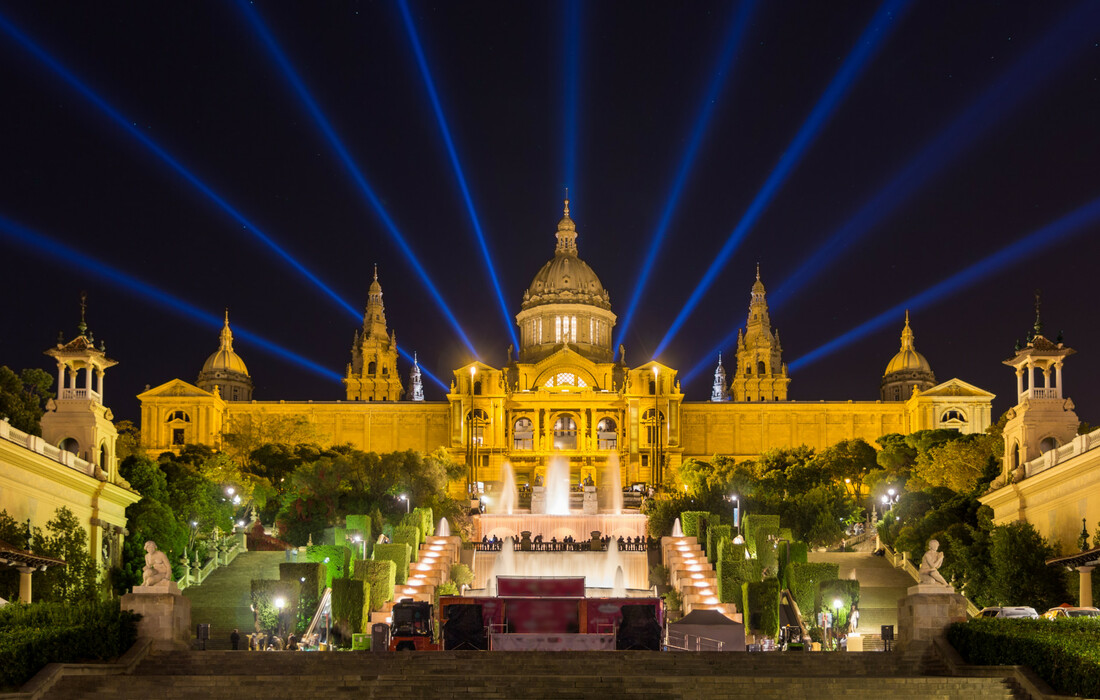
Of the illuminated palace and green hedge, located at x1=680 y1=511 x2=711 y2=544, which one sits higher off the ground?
the illuminated palace

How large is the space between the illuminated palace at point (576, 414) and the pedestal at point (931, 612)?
8171cm

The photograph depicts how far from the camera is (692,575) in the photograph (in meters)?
65.9

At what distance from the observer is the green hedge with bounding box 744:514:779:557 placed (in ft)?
216

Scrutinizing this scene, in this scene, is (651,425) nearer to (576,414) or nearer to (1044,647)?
(576,414)

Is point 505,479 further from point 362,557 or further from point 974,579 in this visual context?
point 974,579

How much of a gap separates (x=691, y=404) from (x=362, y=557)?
223ft

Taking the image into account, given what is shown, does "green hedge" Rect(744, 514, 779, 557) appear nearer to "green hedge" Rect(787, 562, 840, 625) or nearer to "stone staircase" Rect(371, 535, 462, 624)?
"green hedge" Rect(787, 562, 840, 625)

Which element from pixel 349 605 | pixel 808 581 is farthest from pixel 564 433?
pixel 349 605

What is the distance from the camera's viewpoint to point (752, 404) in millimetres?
133750

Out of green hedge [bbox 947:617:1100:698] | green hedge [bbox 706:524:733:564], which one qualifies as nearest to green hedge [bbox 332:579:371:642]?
green hedge [bbox 706:524:733:564]

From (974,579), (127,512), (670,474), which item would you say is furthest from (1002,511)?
(670,474)

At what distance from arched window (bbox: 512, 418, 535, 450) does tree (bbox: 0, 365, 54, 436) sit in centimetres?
5801

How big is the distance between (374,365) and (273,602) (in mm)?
92101

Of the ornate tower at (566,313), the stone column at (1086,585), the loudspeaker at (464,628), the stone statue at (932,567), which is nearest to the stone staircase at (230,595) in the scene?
the loudspeaker at (464,628)
